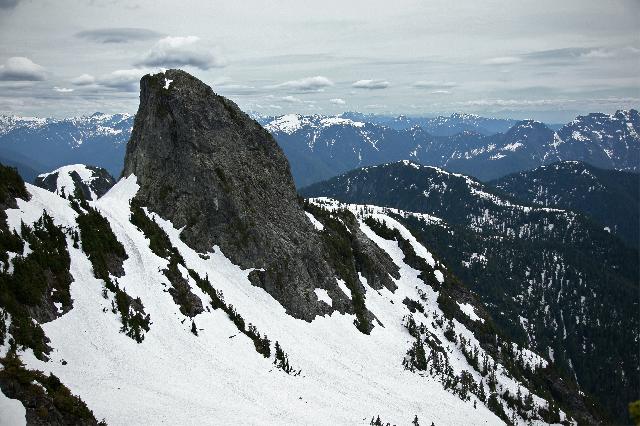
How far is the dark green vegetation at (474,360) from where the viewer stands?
70.9 m

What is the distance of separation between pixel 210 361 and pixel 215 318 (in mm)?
8963

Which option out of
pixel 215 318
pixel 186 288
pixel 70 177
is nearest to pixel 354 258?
pixel 215 318

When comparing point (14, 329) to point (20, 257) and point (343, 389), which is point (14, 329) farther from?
point (343, 389)

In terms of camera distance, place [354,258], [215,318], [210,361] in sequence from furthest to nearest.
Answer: [354,258] → [215,318] → [210,361]

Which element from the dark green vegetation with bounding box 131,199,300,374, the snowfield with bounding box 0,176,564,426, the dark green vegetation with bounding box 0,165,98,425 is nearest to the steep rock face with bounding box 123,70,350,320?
Result: the snowfield with bounding box 0,176,564,426

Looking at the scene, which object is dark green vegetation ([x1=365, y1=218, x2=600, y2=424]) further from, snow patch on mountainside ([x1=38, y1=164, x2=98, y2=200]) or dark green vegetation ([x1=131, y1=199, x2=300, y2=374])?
snow patch on mountainside ([x1=38, y1=164, x2=98, y2=200])

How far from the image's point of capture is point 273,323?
52.3m

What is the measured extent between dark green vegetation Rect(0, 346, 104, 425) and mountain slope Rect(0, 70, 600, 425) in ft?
0.43

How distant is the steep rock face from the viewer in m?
59.8

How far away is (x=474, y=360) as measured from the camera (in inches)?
3339

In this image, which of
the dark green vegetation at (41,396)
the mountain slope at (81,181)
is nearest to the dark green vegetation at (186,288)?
the dark green vegetation at (41,396)

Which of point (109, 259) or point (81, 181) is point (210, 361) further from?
point (81, 181)

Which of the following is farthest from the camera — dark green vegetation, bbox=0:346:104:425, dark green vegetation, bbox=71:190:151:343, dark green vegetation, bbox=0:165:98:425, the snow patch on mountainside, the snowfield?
the snow patch on mountainside

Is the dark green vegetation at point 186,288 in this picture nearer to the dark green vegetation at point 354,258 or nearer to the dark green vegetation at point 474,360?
the dark green vegetation at point 354,258
